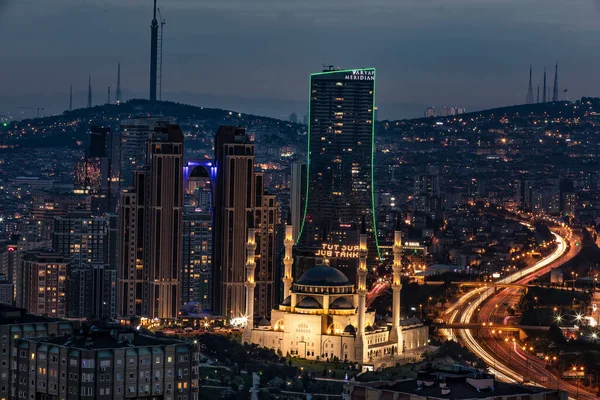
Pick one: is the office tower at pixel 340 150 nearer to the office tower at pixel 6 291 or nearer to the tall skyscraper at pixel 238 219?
the office tower at pixel 6 291

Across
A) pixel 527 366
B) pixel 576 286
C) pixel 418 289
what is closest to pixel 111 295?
pixel 418 289

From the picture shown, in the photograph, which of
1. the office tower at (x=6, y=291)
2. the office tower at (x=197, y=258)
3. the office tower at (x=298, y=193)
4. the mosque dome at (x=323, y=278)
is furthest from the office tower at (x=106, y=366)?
the office tower at (x=298, y=193)

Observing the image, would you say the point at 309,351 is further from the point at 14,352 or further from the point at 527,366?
the point at 14,352

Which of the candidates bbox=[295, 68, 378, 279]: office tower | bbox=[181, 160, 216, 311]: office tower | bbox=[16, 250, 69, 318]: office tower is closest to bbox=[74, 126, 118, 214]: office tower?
bbox=[295, 68, 378, 279]: office tower

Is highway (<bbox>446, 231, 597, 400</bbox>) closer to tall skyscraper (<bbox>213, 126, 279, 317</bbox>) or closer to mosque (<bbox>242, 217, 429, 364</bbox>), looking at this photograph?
mosque (<bbox>242, 217, 429, 364</bbox>)

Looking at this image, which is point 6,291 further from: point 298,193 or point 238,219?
point 298,193

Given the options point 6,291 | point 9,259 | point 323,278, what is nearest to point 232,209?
point 323,278
